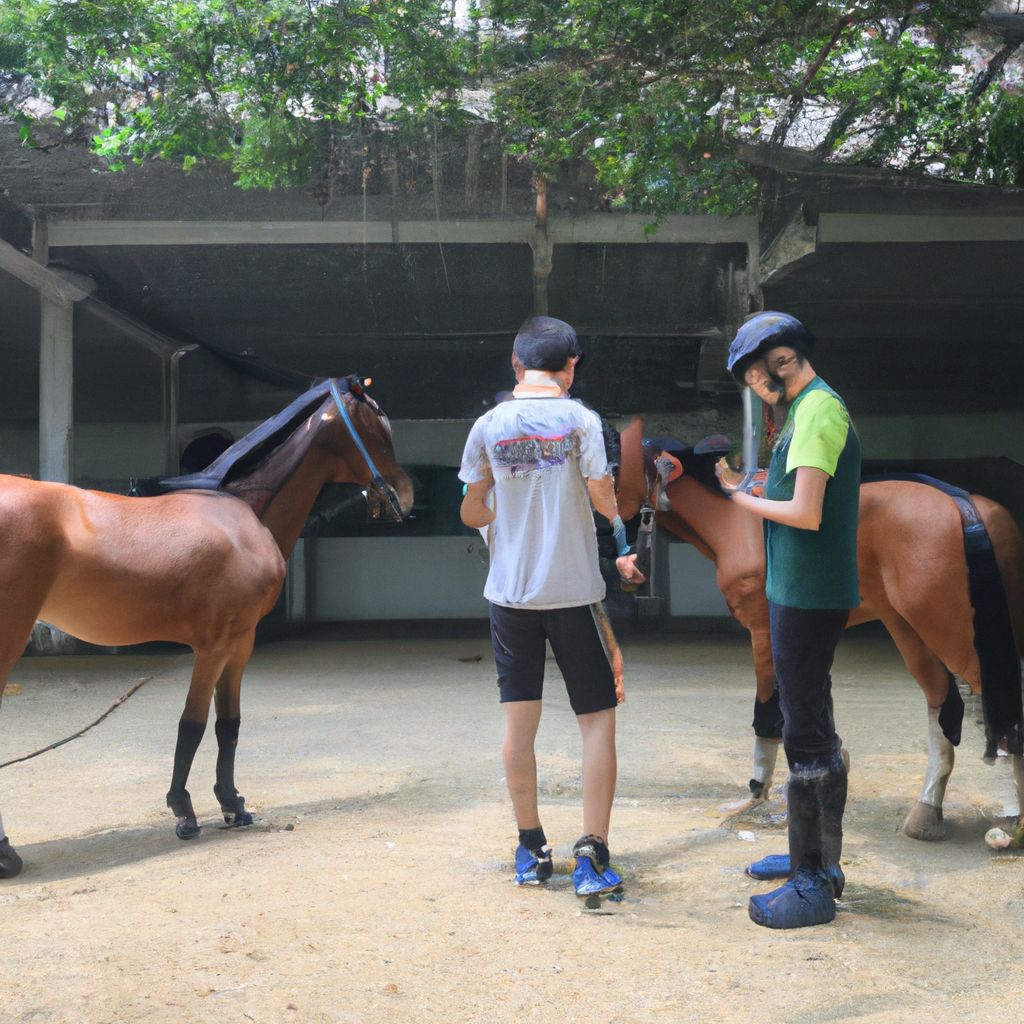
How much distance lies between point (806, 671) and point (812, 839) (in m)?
0.48

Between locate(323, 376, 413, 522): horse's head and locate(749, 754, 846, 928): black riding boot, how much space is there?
2.22m

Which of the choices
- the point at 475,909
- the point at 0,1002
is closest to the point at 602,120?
the point at 475,909

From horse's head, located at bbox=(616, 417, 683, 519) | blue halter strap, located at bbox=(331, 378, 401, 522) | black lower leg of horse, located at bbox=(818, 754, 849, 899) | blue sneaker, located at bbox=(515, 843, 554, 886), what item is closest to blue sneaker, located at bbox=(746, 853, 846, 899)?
black lower leg of horse, located at bbox=(818, 754, 849, 899)

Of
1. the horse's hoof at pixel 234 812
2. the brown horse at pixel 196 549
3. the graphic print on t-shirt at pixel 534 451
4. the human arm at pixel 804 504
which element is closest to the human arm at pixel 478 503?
the graphic print on t-shirt at pixel 534 451

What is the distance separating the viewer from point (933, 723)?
13.6ft

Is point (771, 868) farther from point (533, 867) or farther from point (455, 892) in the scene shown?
point (455, 892)

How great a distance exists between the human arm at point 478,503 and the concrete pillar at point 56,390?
7033mm

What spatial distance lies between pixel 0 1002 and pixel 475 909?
4.06ft

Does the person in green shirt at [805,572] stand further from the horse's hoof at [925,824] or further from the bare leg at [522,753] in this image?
the horse's hoof at [925,824]

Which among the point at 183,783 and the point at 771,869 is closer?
the point at 771,869

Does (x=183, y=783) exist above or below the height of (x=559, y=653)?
below

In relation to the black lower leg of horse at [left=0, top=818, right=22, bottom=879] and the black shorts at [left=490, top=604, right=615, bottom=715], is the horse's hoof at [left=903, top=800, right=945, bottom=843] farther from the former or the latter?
the black lower leg of horse at [left=0, top=818, right=22, bottom=879]

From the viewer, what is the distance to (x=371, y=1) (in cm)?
786

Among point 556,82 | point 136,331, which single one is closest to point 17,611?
point 556,82
